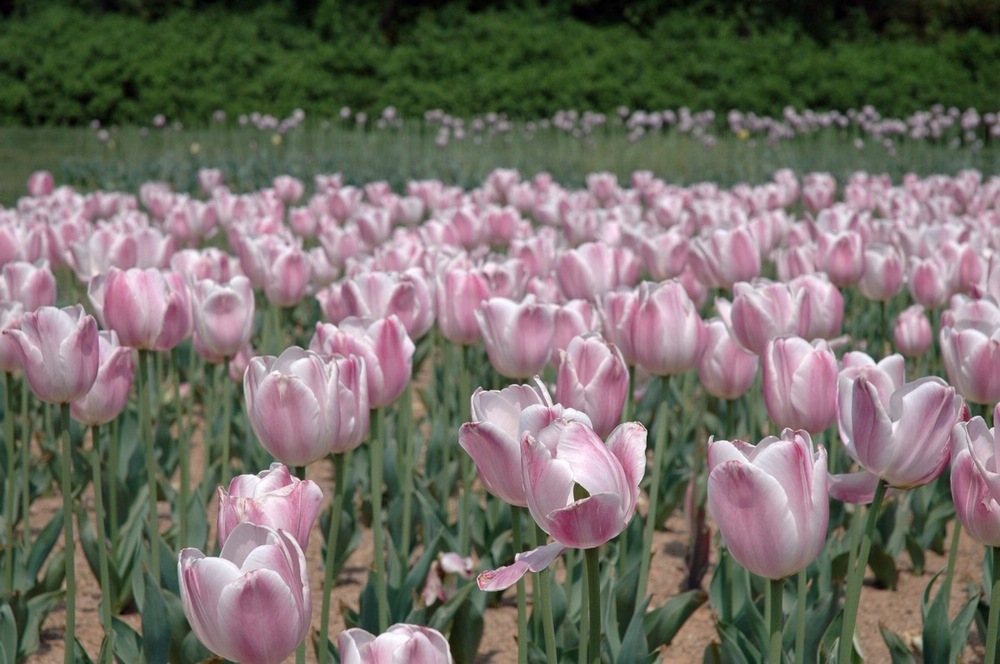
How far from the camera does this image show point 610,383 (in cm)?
175

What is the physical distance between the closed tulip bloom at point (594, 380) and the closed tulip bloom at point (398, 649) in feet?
2.22

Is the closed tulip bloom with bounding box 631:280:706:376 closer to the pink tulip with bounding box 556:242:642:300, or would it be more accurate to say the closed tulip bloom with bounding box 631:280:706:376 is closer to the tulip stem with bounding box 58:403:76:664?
the tulip stem with bounding box 58:403:76:664

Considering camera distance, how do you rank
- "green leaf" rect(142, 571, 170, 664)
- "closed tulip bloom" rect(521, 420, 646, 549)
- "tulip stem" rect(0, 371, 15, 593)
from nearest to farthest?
"closed tulip bloom" rect(521, 420, 646, 549) < "green leaf" rect(142, 571, 170, 664) < "tulip stem" rect(0, 371, 15, 593)

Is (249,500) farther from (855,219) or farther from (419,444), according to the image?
(855,219)

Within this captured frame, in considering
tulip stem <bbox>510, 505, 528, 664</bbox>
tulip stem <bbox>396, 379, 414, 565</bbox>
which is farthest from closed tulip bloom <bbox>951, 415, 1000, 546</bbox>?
tulip stem <bbox>396, 379, 414, 565</bbox>

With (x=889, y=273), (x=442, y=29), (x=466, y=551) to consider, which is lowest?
(x=442, y=29)

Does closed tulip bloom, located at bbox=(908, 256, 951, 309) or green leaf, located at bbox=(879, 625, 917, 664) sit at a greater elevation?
closed tulip bloom, located at bbox=(908, 256, 951, 309)

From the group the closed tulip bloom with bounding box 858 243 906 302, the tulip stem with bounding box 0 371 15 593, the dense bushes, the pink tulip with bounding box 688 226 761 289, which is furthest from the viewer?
the dense bushes

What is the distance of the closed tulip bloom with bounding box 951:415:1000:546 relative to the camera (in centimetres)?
138

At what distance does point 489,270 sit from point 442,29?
22035 millimetres

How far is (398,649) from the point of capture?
111 centimetres

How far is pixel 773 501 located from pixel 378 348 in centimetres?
93

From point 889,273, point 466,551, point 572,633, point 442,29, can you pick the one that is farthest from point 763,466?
point 442,29

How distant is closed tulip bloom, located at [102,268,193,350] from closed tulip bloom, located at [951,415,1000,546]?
156 centimetres
